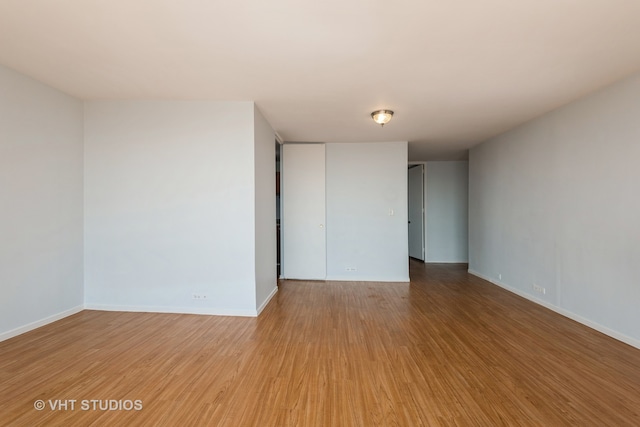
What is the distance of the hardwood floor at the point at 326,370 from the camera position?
1697mm

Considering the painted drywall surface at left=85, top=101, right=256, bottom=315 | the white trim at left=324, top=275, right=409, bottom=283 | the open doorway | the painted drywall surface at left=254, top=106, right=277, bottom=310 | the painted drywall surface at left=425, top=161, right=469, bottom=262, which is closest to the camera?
the painted drywall surface at left=85, top=101, right=256, bottom=315

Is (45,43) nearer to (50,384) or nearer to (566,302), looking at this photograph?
(50,384)

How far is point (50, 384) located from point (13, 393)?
181 millimetres

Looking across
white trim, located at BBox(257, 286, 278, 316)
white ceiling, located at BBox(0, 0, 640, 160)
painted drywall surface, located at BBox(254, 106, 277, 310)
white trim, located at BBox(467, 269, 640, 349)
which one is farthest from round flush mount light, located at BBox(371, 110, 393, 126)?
white trim, located at BBox(467, 269, 640, 349)

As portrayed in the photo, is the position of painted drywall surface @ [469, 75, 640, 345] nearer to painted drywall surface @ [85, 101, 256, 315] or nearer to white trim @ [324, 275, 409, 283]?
white trim @ [324, 275, 409, 283]

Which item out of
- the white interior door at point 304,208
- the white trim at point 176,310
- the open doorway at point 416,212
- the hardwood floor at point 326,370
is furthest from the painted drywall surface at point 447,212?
the white trim at point 176,310

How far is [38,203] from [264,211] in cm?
237

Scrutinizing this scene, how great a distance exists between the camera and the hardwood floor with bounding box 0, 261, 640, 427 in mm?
1697

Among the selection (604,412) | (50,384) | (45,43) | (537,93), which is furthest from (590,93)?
(50,384)

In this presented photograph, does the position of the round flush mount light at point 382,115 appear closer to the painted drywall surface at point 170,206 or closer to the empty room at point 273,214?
the empty room at point 273,214

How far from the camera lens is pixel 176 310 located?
3395mm

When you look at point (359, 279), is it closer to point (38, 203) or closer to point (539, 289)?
point (539, 289)

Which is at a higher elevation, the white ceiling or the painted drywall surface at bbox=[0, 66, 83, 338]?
the white ceiling

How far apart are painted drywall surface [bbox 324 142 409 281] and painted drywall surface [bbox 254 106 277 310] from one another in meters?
1.35
